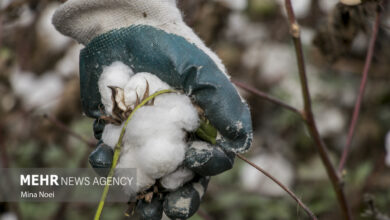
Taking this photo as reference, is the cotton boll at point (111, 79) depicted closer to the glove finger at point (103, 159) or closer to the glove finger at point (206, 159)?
the glove finger at point (103, 159)

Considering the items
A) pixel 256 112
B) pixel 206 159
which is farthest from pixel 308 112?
pixel 256 112

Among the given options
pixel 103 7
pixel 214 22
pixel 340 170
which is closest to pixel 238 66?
pixel 214 22

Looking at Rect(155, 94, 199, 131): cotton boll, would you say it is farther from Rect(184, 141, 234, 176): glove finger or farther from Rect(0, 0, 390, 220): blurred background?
Rect(0, 0, 390, 220): blurred background

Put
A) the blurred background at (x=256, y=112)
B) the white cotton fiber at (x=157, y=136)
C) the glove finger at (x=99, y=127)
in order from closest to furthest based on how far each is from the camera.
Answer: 1. the white cotton fiber at (x=157, y=136)
2. the glove finger at (x=99, y=127)
3. the blurred background at (x=256, y=112)

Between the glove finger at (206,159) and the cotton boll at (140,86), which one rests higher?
the cotton boll at (140,86)

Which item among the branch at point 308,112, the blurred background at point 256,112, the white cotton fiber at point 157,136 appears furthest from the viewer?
the blurred background at point 256,112

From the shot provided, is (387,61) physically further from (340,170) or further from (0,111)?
(0,111)

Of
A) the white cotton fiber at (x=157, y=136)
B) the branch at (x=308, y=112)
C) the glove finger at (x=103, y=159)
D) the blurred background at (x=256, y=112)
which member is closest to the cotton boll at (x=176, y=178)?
the white cotton fiber at (x=157, y=136)
